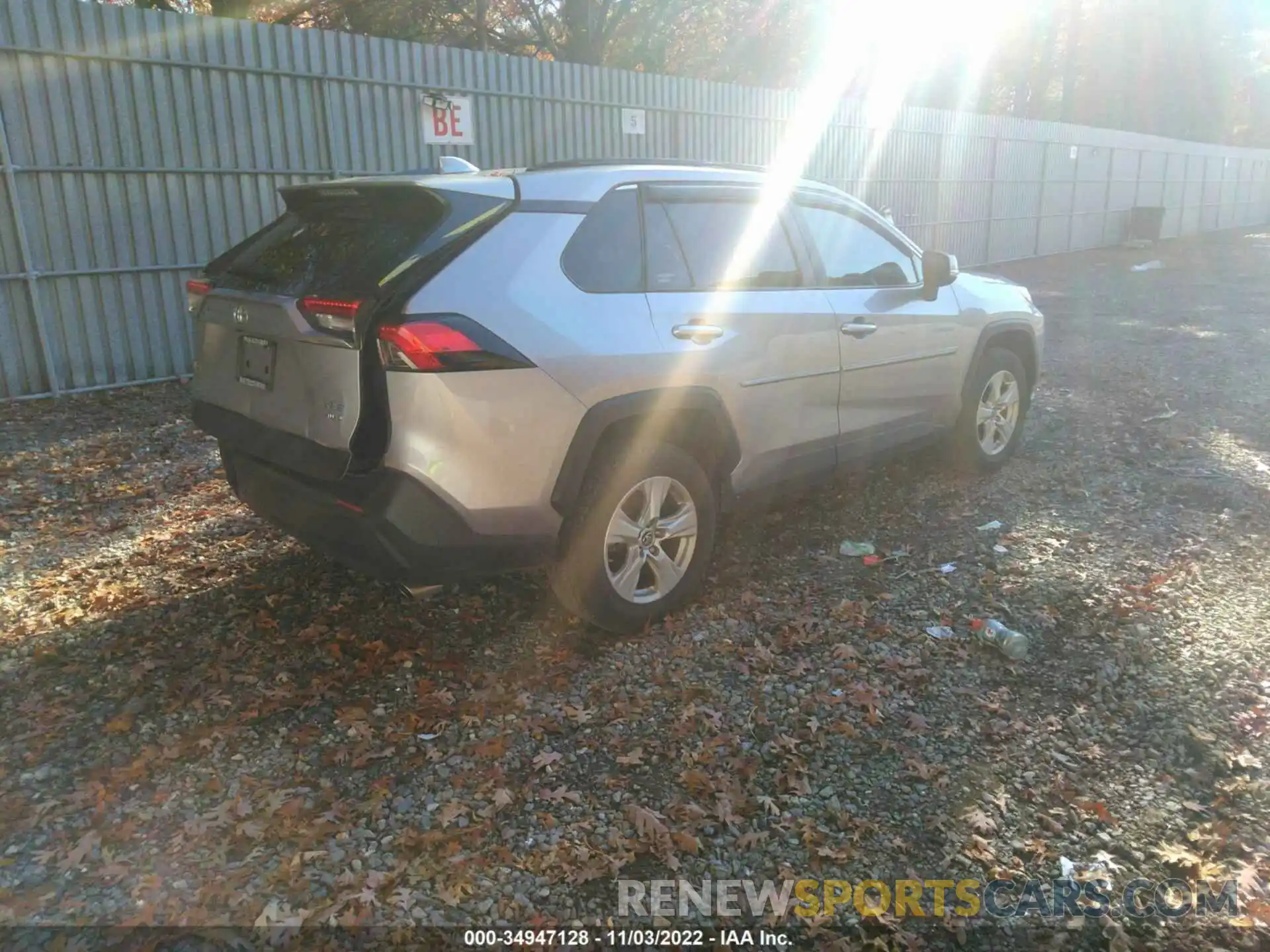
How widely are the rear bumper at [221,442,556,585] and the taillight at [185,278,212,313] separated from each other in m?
0.83

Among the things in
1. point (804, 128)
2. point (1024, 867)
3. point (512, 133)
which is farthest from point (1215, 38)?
point (1024, 867)

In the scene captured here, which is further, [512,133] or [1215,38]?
[1215,38]

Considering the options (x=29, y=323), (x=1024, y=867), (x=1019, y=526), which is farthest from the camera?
(x=29, y=323)

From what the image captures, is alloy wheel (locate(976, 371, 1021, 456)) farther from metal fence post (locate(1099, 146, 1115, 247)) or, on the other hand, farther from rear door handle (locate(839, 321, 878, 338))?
metal fence post (locate(1099, 146, 1115, 247))

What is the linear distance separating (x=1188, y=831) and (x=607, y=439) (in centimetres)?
226

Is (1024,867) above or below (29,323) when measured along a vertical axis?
below

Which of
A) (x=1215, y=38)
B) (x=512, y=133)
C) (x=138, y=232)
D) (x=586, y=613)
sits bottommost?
(x=586, y=613)

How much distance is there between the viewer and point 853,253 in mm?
4898

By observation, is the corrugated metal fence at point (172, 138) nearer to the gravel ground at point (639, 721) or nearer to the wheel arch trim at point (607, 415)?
the gravel ground at point (639, 721)

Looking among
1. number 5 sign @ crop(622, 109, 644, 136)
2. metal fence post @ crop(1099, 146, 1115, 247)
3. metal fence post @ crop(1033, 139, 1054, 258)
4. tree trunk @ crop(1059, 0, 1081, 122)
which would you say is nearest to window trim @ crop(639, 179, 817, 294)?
number 5 sign @ crop(622, 109, 644, 136)

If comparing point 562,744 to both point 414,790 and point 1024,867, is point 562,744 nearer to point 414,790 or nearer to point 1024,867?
point 414,790

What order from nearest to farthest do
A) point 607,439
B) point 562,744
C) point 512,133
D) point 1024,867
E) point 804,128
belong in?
point 1024,867 < point 562,744 < point 607,439 < point 512,133 < point 804,128

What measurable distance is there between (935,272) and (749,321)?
1.48m

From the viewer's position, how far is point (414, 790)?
2990mm
